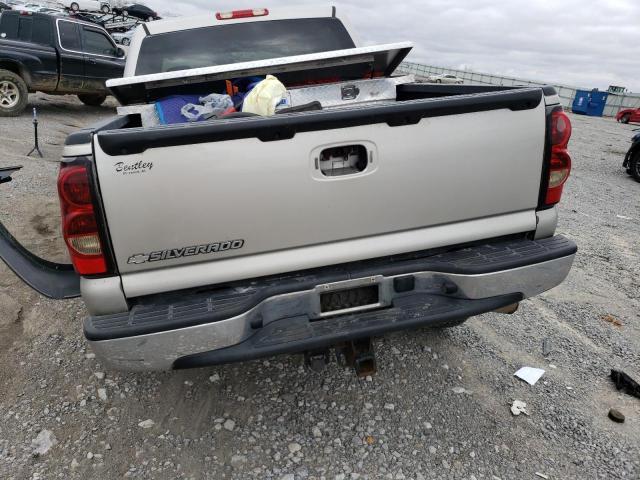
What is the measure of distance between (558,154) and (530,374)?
1411 mm

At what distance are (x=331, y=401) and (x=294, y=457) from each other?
0.45 meters

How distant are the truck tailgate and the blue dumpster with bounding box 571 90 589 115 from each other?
3039 cm

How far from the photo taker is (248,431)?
2.57 metres

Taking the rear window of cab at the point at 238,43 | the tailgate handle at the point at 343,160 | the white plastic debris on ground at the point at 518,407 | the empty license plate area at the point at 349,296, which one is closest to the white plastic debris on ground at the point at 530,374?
the white plastic debris on ground at the point at 518,407

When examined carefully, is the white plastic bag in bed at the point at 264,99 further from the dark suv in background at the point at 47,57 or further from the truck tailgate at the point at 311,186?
the dark suv in background at the point at 47,57

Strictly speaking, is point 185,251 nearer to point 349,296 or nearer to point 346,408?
point 349,296

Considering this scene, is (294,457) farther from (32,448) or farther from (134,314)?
(32,448)

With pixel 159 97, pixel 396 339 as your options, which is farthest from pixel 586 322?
pixel 159 97

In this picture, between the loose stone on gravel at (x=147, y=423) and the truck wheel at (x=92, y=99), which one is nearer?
the loose stone on gravel at (x=147, y=423)

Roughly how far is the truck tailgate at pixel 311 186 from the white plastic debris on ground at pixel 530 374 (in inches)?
42.5

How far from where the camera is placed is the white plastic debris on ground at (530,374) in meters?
2.93

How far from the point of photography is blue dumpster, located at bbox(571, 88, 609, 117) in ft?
90.5

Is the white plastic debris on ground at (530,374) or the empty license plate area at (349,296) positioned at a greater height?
the empty license plate area at (349,296)

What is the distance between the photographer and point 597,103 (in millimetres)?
Answer: 27688
